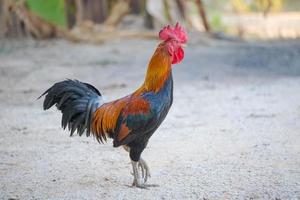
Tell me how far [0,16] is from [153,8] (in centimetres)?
393

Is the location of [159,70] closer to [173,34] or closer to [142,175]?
[173,34]

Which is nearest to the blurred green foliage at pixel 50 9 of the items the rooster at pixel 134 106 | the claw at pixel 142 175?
the rooster at pixel 134 106

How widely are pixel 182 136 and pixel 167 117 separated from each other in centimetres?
101

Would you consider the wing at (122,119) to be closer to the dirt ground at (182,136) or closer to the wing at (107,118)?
the wing at (107,118)

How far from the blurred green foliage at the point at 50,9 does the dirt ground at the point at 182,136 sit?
7.67 ft

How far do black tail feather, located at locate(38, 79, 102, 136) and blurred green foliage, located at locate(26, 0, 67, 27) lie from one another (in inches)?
395

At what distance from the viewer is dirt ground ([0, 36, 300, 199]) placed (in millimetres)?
5203

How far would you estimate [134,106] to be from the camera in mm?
4969

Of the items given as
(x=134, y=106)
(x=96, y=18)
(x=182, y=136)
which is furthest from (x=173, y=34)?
(x=96, y=18)

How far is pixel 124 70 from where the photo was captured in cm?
1162

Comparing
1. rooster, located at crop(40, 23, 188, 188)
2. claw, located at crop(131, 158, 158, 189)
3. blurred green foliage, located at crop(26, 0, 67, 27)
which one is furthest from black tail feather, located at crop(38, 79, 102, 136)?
blurred green foliage, located at crop(26, 0, 67, 27)

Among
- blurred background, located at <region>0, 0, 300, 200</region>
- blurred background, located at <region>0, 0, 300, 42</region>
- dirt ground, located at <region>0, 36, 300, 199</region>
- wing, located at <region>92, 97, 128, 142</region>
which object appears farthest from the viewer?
blurred background, located at <region>0, 0, 300, 42</region>

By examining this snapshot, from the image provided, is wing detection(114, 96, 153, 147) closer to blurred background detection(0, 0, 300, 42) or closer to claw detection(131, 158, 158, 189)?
claw detection(131, 158, 158, 189)

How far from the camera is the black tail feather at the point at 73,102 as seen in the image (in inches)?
204
